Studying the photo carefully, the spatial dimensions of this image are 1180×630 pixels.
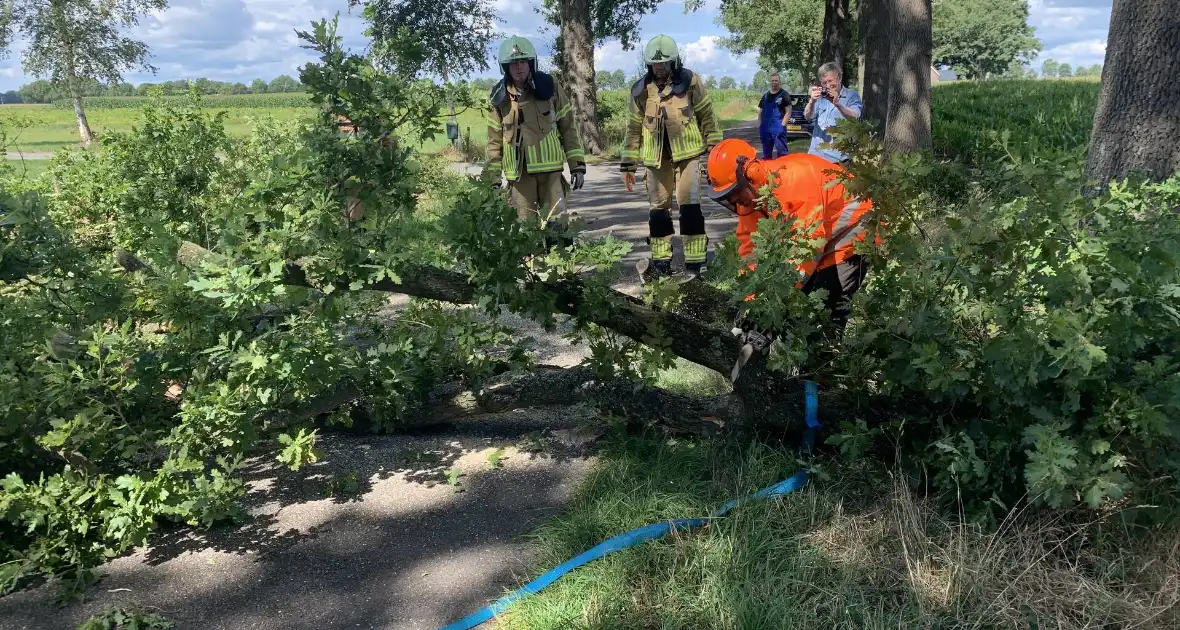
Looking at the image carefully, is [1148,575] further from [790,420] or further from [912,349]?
[790,420]

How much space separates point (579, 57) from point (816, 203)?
15.3 metres

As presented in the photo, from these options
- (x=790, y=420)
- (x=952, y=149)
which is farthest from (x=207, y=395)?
(x=952, y=149)

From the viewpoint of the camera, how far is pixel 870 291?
10.2ft

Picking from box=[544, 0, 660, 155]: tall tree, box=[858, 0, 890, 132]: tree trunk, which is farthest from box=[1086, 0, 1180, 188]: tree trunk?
box=[544, 0, 660, 155]: tall tree

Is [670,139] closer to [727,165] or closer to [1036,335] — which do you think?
[727,165]

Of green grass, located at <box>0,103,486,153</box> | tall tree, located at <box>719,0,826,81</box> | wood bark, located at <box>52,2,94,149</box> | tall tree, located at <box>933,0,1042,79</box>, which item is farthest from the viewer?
tall tree, located at <box>933,0,1042,79</box>

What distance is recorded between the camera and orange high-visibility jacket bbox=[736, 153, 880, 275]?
141 inches

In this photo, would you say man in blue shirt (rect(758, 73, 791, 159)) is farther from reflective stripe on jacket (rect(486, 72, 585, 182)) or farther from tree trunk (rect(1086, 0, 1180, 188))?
tree trunk (rect(1086, 0, 1180, 188))

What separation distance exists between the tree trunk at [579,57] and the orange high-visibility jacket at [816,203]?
1426cm

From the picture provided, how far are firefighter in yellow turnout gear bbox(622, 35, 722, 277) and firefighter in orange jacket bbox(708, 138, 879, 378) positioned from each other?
2.27 metres

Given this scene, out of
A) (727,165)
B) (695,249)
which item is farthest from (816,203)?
(695,249)

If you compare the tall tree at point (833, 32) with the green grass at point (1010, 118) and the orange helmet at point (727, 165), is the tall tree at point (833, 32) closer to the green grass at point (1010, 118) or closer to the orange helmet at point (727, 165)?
the green grass at point (1010, 118)

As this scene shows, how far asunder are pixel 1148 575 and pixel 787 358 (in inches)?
53.4

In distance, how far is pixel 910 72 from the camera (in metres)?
9.48
